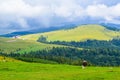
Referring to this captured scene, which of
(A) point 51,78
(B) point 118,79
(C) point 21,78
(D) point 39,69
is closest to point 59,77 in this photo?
(A) point 51,78

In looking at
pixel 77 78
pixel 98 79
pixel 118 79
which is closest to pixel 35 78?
pixel 77 78

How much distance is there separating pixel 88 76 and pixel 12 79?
12446 millimetres

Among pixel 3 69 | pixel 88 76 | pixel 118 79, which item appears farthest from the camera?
pixel 3 69

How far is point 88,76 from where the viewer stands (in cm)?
5206

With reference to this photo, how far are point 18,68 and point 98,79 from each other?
2495 centimetres

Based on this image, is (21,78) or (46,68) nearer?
(21,78)

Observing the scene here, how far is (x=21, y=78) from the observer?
5112 cm

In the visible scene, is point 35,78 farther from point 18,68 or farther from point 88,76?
point 18,68

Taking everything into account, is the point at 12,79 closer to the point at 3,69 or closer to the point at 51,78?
the point at 51,78

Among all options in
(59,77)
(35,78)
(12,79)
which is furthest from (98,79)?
(12,79)

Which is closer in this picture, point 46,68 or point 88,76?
point 88,76

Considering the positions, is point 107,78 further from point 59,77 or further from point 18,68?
point 18,68

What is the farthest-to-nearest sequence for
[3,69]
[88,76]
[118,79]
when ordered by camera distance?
[3,69] < [88,76] < [118,79]

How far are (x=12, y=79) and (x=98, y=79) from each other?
13632 mm
